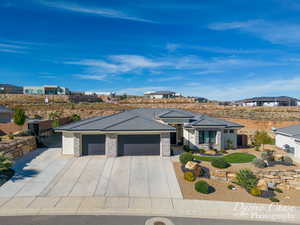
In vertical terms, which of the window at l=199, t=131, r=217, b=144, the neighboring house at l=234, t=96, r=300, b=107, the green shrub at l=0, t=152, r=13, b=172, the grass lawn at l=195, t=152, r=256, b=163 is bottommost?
the grass lawn at l=195, t=152, r=256, b=163

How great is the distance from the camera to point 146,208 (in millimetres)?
11320

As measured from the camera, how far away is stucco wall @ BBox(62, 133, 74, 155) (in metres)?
20.2

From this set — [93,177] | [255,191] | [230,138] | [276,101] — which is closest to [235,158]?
[230,138]

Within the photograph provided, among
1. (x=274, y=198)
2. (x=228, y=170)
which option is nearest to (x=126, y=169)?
(x=228, y=170)

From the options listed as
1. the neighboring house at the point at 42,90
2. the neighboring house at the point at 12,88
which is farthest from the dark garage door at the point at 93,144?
the neighboring house at the point at 12,88

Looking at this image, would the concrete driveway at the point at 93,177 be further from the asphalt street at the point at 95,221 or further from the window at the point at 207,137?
the window at the point at 207,137

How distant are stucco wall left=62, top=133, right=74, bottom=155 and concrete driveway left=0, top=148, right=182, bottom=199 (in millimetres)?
848

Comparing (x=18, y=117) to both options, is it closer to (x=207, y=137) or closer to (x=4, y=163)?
(x=4, y=163)

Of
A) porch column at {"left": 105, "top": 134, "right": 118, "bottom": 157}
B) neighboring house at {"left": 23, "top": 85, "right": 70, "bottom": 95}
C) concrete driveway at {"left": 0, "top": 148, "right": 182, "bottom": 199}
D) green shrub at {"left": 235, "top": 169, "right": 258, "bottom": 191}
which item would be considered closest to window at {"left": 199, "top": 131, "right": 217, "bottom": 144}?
concrete driveway at {"left": 0, "top": 148, "right": 182, "bottom": 199}

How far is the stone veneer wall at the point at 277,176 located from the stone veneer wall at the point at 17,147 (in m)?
19.2

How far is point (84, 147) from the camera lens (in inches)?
791

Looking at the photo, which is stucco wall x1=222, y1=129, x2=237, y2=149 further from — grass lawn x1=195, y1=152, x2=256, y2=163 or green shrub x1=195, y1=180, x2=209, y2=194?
green shrub x1=195, y1=180, x2=209, y2=194

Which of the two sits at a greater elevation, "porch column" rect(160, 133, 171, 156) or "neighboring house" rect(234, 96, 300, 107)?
"neighboring house" rect(234, 96, 300, 107)

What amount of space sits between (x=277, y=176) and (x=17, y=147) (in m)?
25.5
